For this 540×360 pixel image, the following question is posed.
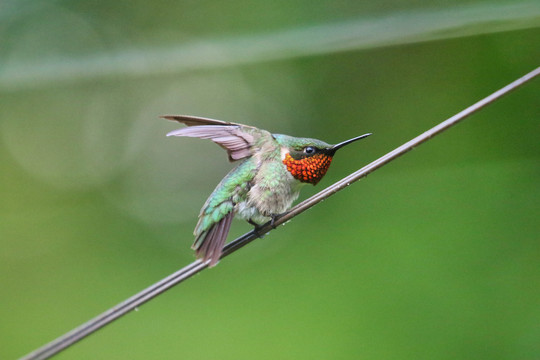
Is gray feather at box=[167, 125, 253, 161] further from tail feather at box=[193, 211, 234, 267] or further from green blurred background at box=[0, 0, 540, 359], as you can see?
green blurred background at box=[0, 0, 540, 359]

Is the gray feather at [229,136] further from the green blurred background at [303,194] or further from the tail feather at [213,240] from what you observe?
the green blurred background at [303,194]

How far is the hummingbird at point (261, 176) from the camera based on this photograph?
1.65 m

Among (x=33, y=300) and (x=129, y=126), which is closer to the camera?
(x=33, y=300)

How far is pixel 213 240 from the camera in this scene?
61.0 inches

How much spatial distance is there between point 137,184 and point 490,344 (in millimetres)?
3778

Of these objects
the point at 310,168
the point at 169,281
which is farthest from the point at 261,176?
the point at 169,281

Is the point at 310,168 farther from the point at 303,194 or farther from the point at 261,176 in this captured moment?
the point at 303,194

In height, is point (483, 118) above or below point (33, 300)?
below

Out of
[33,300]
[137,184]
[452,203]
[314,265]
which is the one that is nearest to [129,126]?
[137,184]

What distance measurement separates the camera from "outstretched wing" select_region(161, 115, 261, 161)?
4.69 feet

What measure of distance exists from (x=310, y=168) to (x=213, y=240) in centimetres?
41

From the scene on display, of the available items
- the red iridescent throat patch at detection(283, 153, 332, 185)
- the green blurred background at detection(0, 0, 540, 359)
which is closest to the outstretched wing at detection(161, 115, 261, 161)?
the red iridescent throat patch at detection(283, 153, 332, 185)

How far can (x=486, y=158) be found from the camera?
11.7 ft

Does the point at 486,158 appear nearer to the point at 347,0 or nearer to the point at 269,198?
the point at 347,0
